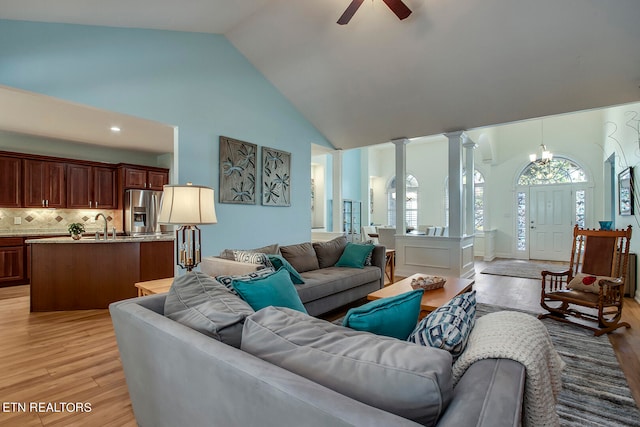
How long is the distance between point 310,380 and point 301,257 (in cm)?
288

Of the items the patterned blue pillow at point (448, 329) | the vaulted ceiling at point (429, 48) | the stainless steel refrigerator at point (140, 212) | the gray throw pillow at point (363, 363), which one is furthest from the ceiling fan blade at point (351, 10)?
the stainless steel refrigerator at point (140, 212)

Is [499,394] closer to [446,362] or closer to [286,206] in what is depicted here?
[446,362]

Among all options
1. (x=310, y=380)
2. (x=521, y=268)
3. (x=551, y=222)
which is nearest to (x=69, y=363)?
(x=310, y=380)

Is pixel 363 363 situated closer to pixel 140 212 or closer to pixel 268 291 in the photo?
pixel 268 291

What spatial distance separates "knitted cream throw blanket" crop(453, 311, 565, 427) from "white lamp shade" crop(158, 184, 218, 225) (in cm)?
187

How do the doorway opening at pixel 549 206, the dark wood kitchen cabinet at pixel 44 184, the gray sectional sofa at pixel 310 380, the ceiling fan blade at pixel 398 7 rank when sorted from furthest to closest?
the doorway opening at pixel 549 206 → the dark wood kitchen cabinet at pixel 44 184 → the ceiling fan blade at pixel 398 7 → the gray sectional sofa at pixel 310 380

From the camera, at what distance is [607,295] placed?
2896mm

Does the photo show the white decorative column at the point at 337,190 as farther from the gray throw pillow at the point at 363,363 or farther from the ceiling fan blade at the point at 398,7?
the gray throw pillow at the point at 363,363

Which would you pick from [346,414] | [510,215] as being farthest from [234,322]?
[510,215]

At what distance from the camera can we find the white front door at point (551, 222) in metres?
7.32

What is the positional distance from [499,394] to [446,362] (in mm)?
A: 122

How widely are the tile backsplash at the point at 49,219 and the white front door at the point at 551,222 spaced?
926 cm

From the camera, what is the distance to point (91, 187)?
6047mm

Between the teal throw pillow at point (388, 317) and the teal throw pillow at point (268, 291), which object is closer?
the teal throw pillow at point (388, 317)
